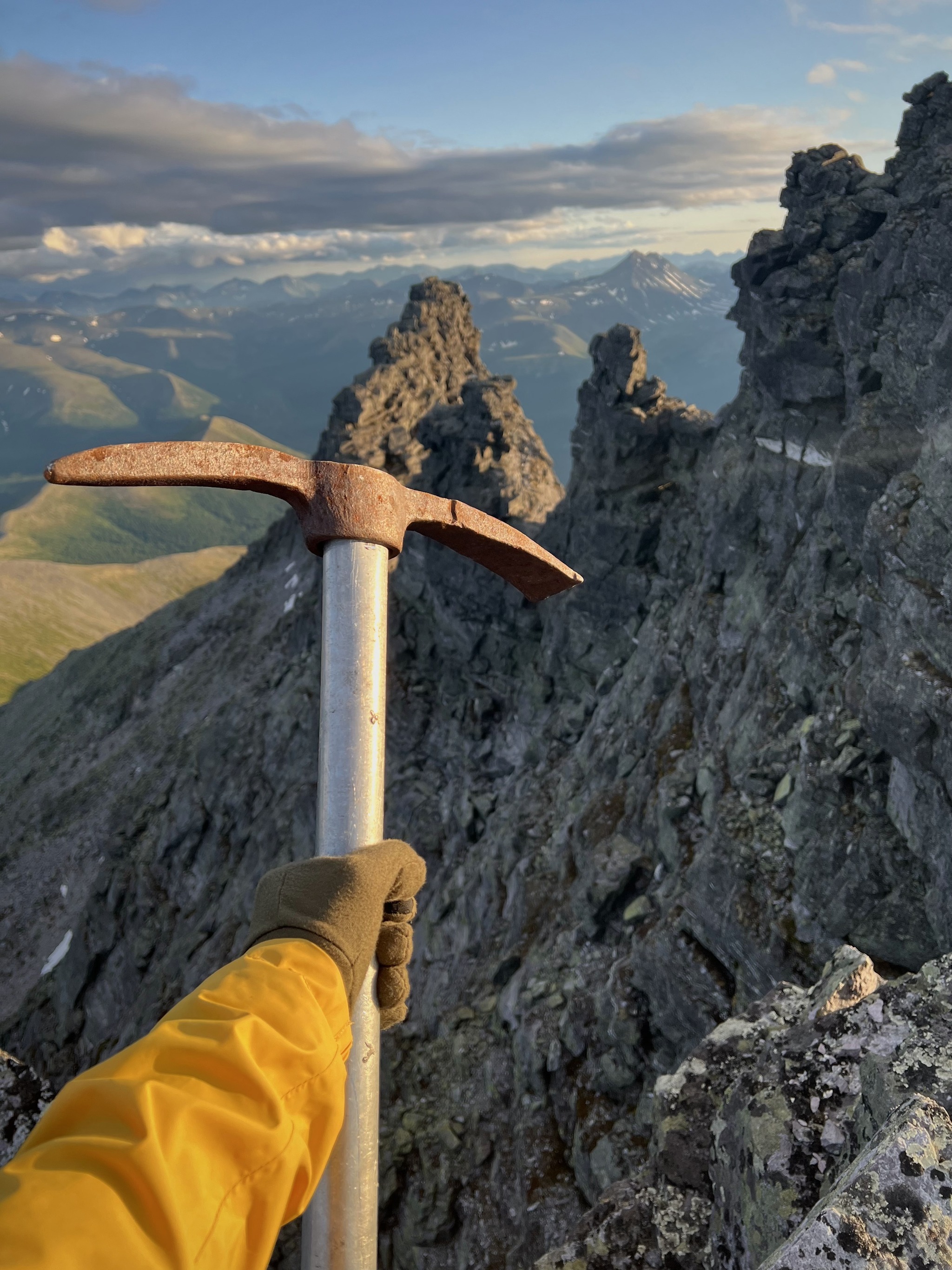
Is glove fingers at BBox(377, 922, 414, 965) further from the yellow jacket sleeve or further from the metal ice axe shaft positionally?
the yellow jacket sleeve

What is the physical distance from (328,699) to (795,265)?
32.9 metres

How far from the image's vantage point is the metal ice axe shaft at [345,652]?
4.67 m

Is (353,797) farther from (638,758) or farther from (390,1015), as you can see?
(638,758)

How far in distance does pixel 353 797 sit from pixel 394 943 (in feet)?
3.81

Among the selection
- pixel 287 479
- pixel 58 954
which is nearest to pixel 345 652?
pixel 287 479

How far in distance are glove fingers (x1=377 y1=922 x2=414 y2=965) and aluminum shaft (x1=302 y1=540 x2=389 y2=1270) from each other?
130 millimetres

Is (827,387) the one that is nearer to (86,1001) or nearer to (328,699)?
(328,699)

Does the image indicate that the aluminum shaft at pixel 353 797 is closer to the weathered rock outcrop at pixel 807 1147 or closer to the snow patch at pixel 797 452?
the weathered rock outcrop at pixel 807 1147

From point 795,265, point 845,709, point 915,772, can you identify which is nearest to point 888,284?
point 795,265

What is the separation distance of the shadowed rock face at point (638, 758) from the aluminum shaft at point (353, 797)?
10.2ft

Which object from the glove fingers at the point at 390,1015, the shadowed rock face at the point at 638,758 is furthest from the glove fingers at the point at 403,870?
the shadowed rock face at the point at 638,758

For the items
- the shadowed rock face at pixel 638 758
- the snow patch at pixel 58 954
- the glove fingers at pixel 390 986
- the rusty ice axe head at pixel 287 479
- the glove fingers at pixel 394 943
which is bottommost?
the snow patch at pixel 58 954

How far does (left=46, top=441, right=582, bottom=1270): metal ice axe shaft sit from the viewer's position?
467 cm

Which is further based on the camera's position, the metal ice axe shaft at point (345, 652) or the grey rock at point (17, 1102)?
the grey rock at point (17, 1102)
